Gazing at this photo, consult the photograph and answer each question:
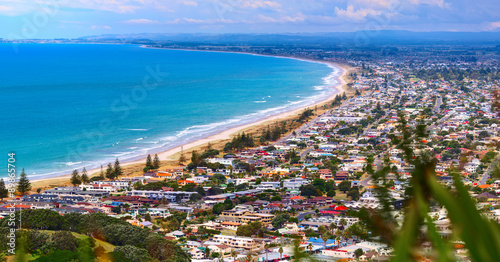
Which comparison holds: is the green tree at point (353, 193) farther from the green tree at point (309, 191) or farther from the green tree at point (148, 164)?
the green tree at point (148, 164)

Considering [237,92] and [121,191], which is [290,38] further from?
[121,191]

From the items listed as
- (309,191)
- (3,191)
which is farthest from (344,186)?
(3,191)

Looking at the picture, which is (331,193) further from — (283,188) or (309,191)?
(283,188)

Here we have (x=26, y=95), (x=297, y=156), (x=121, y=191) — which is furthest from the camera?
(x=26, y=95)

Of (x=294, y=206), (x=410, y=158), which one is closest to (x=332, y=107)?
(x=294, y=206)

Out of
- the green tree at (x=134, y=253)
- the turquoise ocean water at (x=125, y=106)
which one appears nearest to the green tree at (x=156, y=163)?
the turquoise ocean water at (x=125, y=106)

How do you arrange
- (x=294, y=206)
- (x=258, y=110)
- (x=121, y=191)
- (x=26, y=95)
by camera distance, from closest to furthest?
1. (x=294, y=206)
2. (x=121, y=191)
3. (x=258, y=110)
4. (x=26, y=95)

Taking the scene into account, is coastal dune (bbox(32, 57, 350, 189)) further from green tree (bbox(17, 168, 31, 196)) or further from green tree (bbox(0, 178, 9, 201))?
green tree (bbox(0, 178, 9, 201))
